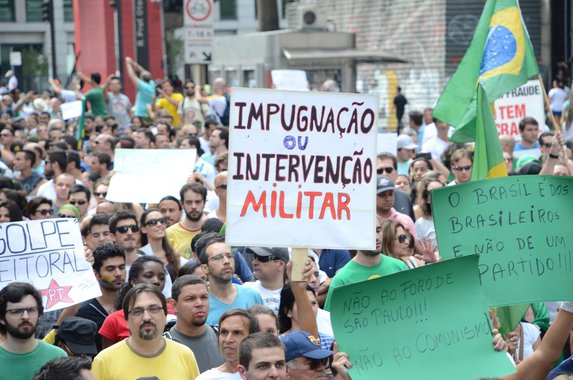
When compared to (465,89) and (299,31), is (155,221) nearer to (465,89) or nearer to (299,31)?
(465,89)

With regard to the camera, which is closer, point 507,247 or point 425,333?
point 425,333

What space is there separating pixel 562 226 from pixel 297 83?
17.7 meters

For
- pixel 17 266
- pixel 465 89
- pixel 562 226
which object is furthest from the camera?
pixel 465 89

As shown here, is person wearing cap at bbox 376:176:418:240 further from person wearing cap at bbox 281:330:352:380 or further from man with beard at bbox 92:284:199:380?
person wearing cap at bbox 281:330:352:380

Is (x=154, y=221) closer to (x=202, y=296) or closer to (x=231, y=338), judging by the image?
(x=202, y=296)

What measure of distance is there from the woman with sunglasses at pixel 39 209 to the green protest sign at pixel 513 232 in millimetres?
5170

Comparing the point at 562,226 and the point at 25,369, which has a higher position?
the point at 562,226

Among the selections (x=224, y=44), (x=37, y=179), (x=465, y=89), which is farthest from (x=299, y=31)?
(x=465, y=89)

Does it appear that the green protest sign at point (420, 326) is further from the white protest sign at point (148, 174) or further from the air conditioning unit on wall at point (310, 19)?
the air conditioning unit on wall at point (310, 19)

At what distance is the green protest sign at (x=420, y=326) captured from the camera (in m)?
6.17

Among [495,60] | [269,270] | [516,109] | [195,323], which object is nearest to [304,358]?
[195,323]

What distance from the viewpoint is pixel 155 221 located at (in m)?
10.4

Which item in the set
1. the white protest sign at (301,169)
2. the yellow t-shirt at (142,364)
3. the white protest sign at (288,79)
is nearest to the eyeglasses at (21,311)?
the yellow t-shirt at (142,364)

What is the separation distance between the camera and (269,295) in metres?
8.86
